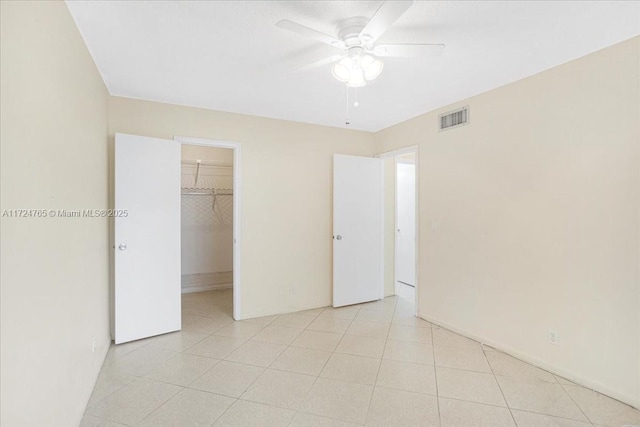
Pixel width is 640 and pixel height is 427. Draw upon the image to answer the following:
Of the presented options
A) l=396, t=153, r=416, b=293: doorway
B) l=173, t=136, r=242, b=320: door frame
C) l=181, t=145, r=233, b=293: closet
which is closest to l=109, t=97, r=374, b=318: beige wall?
l=173, t=136, r=242, b=320: door frame

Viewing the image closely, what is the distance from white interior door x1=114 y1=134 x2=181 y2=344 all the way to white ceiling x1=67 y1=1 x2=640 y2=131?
62cm

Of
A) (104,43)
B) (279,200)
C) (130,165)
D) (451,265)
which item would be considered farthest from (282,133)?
(451,265)

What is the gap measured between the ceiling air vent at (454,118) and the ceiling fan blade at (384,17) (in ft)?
5.83

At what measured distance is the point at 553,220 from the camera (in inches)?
95.0

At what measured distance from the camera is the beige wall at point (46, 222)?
109 cm

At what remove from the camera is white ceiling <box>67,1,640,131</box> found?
5.71 ft

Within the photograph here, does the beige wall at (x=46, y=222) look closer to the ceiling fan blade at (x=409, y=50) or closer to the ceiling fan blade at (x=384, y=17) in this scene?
the ceiling fan blade at (x=384, y=17)

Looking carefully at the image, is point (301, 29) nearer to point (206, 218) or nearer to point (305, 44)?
point (305, 44)

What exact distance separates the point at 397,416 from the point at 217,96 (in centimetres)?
307

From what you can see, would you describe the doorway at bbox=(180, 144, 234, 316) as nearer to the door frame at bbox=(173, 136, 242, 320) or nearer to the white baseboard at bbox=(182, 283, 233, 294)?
the white baseboard at bbox=(182, 283, 233, 294)

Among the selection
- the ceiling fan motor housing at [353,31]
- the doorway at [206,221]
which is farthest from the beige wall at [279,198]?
the ceiling fan motor housing at [353,31]

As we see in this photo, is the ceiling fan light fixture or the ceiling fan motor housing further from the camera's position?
the ceiling fan light fixture

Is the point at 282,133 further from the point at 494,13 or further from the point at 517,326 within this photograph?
the point at 517,326

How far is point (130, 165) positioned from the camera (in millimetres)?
2941
